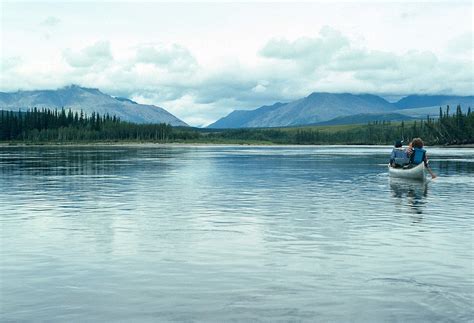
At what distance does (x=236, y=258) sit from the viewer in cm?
2378

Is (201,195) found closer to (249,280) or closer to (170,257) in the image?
(170,257)

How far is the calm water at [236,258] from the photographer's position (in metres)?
16.7

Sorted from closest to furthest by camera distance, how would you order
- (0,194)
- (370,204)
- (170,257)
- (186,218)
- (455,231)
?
1. (170,257)
2. (455,231)
3. (186,218)
4. (370,204)
5. (0,194)

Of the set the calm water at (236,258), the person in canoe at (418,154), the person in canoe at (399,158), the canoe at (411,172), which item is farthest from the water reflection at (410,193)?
the person in canoe at (399,158)

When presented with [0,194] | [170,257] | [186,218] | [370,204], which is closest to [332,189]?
[370,204]

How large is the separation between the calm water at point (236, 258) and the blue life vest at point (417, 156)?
60.3ft

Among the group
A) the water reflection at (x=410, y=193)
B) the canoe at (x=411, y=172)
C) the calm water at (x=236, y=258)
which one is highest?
the canoe at (x=411, y=172)

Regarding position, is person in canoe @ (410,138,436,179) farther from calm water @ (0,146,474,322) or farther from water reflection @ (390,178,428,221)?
calm water @ (0,146,474,322)

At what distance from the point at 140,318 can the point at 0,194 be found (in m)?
39.9

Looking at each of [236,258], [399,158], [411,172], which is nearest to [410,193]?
[411,172]

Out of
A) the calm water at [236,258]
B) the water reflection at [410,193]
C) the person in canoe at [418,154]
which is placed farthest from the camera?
the person in canoe at [418,154]

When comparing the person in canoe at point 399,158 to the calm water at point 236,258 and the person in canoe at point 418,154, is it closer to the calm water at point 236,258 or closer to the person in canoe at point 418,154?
the person in canoe at point 418,154

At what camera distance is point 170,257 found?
2394 cm

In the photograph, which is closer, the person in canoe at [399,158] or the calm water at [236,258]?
the calm water at [236,258]
